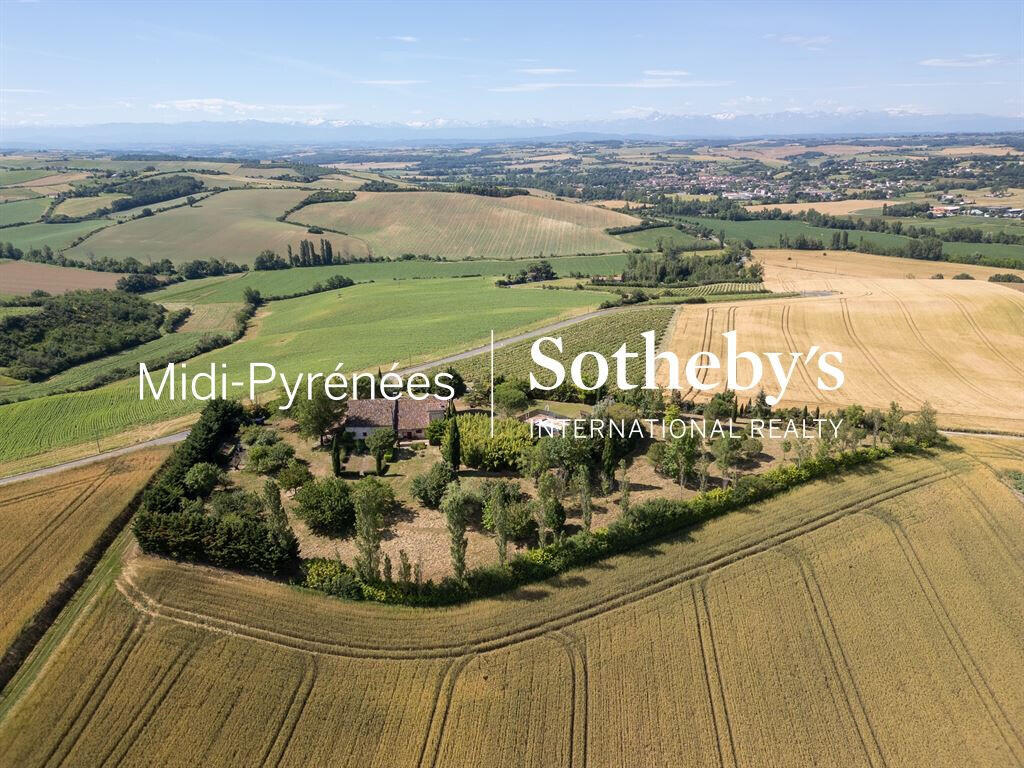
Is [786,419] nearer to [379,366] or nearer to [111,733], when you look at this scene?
[379,366]

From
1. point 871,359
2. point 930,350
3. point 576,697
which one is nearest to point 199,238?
point 871,359

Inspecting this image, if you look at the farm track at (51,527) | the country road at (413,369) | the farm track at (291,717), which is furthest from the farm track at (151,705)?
the country road at (413,369)

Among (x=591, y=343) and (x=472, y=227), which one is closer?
(x=591, y=343)

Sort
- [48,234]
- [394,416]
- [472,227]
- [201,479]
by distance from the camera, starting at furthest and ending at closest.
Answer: [472,227]
[48,234]
[394,416]
[201,479]

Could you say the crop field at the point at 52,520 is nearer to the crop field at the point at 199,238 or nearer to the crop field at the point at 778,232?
the crop field at the point at 199,238

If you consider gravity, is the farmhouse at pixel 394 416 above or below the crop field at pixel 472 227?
below

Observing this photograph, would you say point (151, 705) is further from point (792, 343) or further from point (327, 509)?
point (792, 343)

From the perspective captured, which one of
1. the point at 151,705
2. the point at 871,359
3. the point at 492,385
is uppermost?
the point at 492,385
